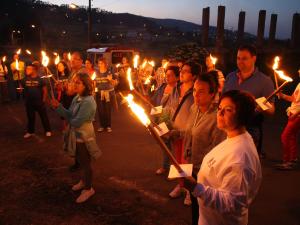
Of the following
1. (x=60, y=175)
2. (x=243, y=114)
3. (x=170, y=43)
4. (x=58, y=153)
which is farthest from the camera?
(x=170, y=43)

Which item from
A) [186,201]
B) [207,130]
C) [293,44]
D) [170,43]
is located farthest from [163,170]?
[170,43]

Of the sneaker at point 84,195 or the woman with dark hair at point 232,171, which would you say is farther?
the sneaker at point 84,195

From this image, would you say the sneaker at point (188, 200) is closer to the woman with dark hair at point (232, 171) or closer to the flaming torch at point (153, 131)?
the woman with dark hair at point (232, 171)

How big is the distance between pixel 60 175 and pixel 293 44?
67.1 feet

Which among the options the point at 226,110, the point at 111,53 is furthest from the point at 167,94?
the point at 111,53

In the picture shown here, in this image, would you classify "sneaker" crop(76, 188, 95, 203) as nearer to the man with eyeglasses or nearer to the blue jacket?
the blue jacket

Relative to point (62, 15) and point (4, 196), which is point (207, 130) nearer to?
point (4, 196)

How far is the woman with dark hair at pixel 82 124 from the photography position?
15.9ft

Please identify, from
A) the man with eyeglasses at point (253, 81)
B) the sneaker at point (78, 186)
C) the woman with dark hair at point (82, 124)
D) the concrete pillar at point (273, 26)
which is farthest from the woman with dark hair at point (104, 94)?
the concrete pillar at point (273, 26)

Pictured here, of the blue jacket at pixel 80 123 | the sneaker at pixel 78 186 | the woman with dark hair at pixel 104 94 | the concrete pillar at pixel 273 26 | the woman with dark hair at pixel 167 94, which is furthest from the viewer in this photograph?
the concrete pillar at pixel 273 26

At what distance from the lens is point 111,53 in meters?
22.7

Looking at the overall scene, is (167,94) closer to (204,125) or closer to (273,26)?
(204,125)

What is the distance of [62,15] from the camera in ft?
261

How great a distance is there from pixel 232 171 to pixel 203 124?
4.29ft
